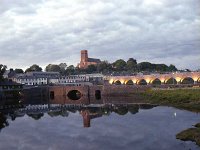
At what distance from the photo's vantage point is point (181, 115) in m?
54.0

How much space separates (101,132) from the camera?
44.3 m

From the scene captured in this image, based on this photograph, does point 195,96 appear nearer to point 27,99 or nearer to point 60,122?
point 60,122

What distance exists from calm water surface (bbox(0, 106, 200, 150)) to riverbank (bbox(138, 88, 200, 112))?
7532mm

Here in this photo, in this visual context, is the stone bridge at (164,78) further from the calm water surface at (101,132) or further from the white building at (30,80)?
the calm water surface at (101,132)

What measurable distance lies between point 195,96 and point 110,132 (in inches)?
1225

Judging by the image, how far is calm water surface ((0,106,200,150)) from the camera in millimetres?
36197

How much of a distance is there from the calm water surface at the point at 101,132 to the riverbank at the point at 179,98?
753cm

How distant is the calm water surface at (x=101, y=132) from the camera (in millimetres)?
36197

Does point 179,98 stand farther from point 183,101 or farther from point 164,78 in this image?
point 164,78

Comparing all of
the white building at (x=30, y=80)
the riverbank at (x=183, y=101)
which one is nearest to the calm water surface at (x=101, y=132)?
the riverbank at (x=183, y=101)

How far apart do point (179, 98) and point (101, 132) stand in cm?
3543

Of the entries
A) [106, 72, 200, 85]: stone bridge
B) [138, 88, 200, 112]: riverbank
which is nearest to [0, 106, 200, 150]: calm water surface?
[138, 88, 200, 112]: riverbank

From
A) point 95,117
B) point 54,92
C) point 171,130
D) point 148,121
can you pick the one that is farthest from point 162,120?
point 54,92

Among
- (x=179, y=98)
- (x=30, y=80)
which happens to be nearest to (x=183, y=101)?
(x=179, y=98)
